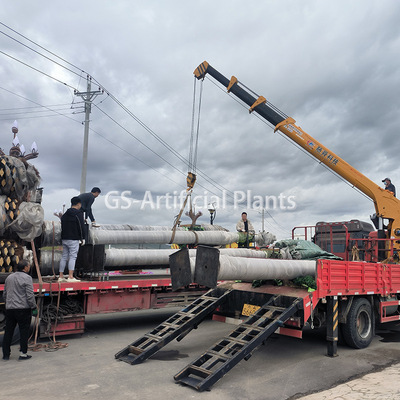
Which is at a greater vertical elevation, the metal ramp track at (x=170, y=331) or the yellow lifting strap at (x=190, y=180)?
the yellow lifting strap at (x=190, y=180)

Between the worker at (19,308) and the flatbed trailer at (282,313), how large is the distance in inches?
65.3

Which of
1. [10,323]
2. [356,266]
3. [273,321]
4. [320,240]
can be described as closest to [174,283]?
[273,321]

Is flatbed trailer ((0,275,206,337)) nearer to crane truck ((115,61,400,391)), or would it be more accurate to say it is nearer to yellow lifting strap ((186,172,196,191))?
crane truck ((115,61,400,391))

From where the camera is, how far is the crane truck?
19.1ft

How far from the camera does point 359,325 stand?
7.92 metres

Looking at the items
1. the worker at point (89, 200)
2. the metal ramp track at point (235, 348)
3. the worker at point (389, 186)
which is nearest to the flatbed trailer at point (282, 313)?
the metal ramp track at point (235, 348)

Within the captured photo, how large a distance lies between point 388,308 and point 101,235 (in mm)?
6986

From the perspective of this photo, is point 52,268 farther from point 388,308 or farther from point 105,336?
point 388,308

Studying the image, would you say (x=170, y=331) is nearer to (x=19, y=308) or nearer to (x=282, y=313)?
(x=282, y=313)

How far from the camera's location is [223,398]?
Result: 5078 mm

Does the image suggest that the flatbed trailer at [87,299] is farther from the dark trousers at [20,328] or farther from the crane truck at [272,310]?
the crane truck at [272,310]

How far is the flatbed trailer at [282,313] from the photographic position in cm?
582

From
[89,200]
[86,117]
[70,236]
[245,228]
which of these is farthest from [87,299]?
[86,117]

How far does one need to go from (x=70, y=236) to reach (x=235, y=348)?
4.42 meters
